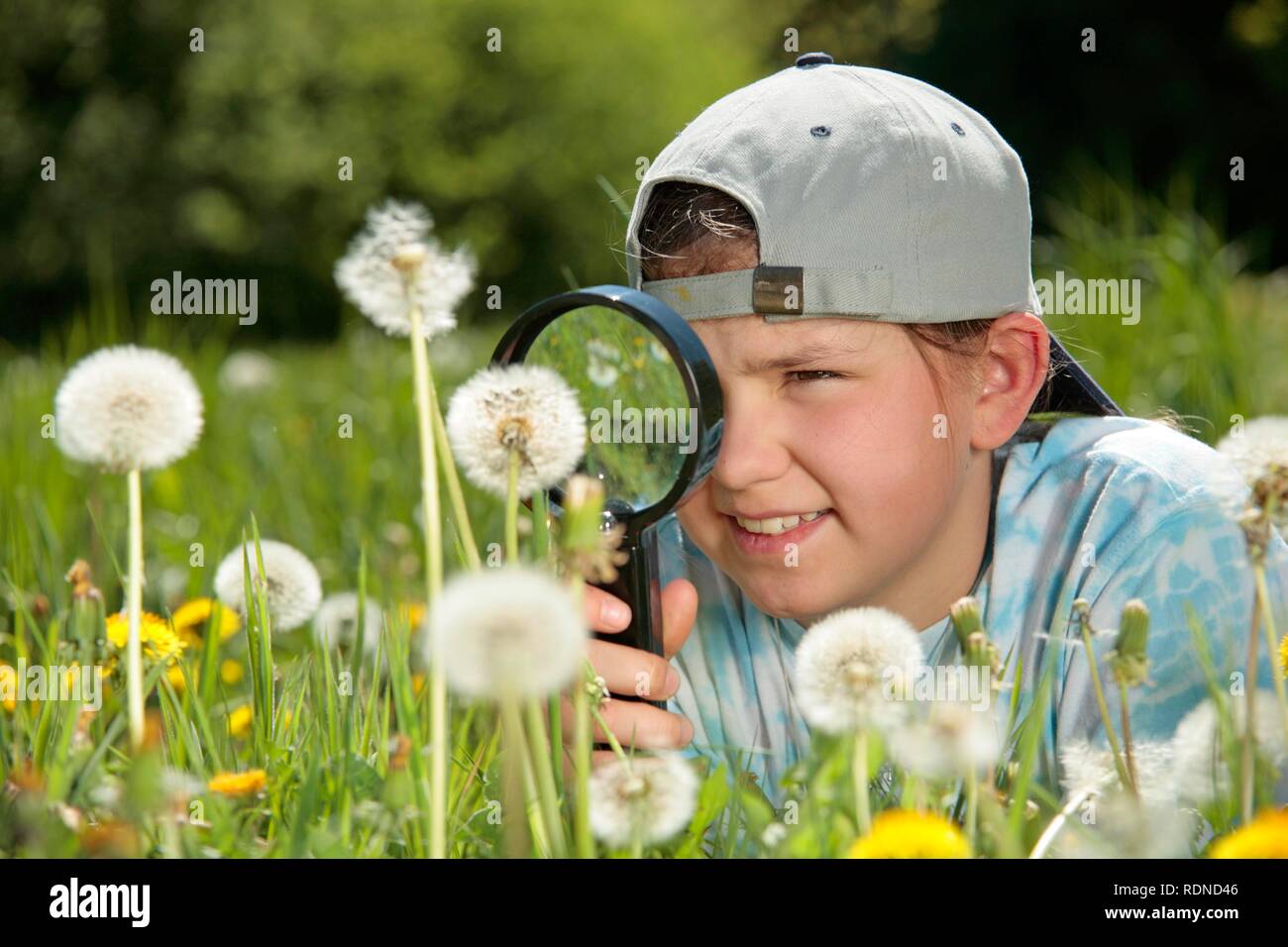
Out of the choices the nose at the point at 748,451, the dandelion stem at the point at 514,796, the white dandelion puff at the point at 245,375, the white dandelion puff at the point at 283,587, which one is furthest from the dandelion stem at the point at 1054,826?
the white dandelion puff at the point at 245,375

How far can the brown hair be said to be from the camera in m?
1.68

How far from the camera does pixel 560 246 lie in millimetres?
19188

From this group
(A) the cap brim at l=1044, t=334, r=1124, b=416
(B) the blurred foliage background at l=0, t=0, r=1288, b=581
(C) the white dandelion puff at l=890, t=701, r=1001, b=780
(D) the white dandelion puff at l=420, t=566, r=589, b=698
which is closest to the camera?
(D) the white dandelion puff at l=420, t=566, r=589, b=698

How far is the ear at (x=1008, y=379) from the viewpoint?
1.85 m

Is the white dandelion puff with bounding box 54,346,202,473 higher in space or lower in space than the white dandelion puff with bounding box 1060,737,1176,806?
higher

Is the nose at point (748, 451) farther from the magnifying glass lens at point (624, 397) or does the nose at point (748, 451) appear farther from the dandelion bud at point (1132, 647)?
the dandelion bud at point (1132, 647)

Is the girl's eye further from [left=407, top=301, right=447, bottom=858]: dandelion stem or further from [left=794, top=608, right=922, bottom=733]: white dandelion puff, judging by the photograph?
[left=407, top=301, right=447, bottom=858]: dandelion stem

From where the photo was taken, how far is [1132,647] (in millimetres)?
1067

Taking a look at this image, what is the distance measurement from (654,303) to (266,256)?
18337mm

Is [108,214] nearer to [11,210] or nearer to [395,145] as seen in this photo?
[11,210]

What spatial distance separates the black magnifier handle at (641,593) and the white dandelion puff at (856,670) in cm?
25

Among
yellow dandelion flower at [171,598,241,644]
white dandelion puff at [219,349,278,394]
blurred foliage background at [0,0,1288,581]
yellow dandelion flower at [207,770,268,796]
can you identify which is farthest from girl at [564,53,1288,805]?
blurred foliage background at [0,0,1288,581]

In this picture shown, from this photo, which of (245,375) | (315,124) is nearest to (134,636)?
(245,375)
